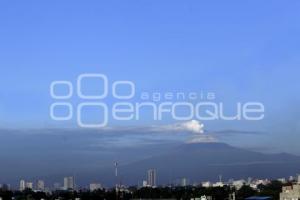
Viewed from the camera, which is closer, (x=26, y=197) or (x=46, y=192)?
(x=26, y=197)

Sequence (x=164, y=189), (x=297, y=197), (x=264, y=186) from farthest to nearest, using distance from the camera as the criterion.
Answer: (x=264, y=186) → (x=164, y=189) → (x=297, y=197)

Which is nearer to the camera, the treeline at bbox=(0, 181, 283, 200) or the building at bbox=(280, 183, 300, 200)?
the building at bbox=(280, 183, 300, 200)

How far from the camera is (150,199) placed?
91.4m

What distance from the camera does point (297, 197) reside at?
79.5 metres

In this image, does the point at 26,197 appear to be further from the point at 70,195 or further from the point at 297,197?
the point at 297,197

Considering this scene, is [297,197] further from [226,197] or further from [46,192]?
[46,192]

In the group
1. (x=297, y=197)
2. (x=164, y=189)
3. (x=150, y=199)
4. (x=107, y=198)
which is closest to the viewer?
(x=297, y=197)

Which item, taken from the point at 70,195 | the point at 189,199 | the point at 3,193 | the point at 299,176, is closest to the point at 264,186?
the point at 299,176

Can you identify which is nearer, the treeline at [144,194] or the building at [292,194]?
the building at [292,194]

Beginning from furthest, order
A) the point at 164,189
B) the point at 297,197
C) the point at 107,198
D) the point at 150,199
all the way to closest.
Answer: the point at 164,189 < the point at 107,198 < the point at 150,199 < the point at 297,197

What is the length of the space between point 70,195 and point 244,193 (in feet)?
90.3

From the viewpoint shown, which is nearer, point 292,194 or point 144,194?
point 292,194

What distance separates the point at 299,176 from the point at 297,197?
150 ft

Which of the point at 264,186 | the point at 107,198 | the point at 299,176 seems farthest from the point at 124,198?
the point at 299,176
